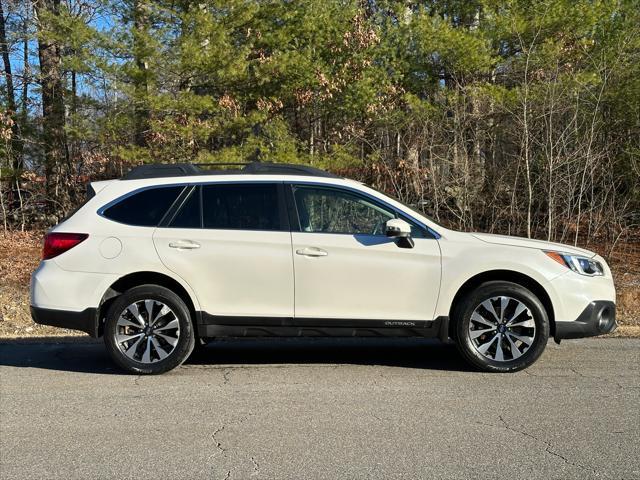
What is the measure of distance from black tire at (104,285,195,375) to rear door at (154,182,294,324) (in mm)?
207

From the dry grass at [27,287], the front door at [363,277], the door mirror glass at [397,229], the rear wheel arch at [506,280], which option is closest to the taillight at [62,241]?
the front door at [363,277]

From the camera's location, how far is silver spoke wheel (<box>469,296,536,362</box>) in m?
6.50

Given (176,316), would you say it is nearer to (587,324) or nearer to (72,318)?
(72,318)

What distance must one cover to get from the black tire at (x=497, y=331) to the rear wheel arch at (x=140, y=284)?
2.48m

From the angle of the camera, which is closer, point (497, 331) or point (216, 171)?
point (497, 331)

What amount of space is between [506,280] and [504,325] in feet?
1.44

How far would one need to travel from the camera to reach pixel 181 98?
616 inches

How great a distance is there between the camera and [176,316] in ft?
21.4

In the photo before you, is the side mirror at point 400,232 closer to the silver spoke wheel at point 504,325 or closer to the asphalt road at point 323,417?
the silver spoke wheel at point 504,325

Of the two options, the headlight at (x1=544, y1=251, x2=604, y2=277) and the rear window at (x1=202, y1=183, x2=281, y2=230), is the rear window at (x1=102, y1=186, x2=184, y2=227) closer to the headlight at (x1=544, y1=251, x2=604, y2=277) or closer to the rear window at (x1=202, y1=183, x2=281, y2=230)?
the rear window at (x1=202, y1=183, x2=281, y2=230)

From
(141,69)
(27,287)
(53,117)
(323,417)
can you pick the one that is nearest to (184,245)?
(323,417)

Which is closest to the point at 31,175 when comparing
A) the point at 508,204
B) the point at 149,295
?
the point at 508,204

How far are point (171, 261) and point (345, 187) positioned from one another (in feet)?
5.82

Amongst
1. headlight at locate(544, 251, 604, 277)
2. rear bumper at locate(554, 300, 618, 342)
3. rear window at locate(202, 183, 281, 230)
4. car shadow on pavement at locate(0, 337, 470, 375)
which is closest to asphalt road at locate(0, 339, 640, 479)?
car shadow on pavement at locate(0, 337, 470, 375)
